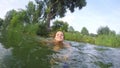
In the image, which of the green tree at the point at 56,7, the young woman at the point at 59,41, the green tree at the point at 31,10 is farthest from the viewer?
the green tree at the point at 56,7

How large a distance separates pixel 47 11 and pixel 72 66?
3625 cm

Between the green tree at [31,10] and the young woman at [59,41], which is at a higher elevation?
the green tree at [31,10]

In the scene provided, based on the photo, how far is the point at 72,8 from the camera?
163ft

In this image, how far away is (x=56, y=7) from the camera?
48094mm

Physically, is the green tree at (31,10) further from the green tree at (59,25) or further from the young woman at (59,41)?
the young woman at (59,41)

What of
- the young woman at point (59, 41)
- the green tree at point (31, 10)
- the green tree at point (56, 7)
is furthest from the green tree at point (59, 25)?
the young woman at point (59, 41)

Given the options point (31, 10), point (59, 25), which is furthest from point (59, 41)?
point (59, 25)

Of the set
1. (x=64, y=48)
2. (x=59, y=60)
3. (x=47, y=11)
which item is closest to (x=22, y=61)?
(x=59, y=60)

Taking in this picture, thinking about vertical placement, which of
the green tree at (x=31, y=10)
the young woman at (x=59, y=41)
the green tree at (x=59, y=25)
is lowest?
the young woman at (x=59, y=41)

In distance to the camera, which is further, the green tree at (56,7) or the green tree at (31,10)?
the green tree at (56,7)

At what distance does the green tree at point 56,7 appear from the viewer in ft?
153

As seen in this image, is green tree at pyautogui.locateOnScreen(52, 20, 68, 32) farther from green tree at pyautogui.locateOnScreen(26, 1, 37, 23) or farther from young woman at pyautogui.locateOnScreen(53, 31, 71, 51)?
young woman at pyautogui.locateOnScreen(53, 31, 71, 51)

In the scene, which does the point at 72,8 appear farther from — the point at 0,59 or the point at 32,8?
the point at 0,59

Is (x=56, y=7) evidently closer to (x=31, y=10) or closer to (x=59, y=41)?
(x=31, y=10)
